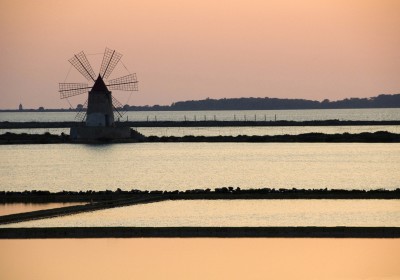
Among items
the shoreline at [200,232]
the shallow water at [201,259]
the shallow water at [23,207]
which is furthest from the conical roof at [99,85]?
the shallow water at [201,259]

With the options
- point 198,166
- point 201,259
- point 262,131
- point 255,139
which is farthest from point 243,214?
point 262,131

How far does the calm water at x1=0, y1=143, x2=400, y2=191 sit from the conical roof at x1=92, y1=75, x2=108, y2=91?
3.03m

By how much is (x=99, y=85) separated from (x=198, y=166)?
17399 mm

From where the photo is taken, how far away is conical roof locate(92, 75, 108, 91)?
6519 centimetres

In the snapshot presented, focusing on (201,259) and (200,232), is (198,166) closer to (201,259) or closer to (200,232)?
(200,232)

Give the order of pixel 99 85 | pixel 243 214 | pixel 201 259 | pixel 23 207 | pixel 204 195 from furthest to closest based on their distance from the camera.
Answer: pixel 99 85, pixel 204 195, pixel 23 207, pixel 243 214, pixel 201 259

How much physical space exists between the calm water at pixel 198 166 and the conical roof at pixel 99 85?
9.94ft

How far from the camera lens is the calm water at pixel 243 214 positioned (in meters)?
24.9

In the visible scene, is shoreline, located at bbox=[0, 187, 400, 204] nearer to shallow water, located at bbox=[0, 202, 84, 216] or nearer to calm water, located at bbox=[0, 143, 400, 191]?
shallow water, located at bbox=[0, 202, 84, 216]

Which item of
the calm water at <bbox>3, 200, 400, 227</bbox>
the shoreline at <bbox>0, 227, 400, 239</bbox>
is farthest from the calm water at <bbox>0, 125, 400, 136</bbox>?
the shoreline at <bbox>0, 227, 400, 239</bbox>

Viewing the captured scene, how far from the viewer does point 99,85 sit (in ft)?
216

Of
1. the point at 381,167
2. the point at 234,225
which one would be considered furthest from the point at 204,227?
the point at 381,167

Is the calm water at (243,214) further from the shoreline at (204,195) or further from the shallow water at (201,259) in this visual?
the shallow water at (201,259)

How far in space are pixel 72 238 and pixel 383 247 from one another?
5.83 metres
